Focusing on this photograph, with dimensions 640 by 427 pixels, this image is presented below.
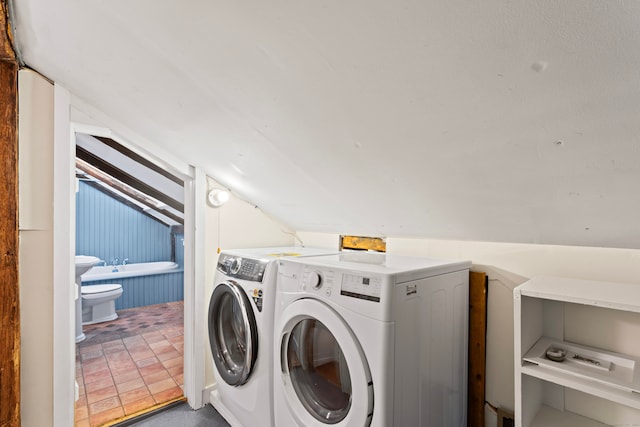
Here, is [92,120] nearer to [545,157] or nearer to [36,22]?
[36,22]

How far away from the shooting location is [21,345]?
1.62 m

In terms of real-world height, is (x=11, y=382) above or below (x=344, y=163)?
below

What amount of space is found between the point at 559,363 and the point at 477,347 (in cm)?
49

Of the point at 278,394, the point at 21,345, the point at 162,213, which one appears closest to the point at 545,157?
the point at 278,394

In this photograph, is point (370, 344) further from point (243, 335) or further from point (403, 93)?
point (243, 335)

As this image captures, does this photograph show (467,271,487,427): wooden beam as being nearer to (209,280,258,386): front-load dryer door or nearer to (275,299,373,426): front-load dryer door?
(275,299,373,426): front-load dryer door

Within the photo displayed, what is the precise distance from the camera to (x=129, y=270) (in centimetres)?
444

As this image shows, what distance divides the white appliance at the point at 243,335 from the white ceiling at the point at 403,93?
571 millimetres

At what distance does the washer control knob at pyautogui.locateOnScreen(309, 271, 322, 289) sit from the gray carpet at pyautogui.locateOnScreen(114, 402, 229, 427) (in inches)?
48.9

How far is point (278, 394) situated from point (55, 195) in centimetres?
153

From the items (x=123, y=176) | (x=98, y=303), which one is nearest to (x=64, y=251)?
(x=123, y=176)

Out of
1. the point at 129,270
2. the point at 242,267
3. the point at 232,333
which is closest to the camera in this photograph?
the point at 242,267

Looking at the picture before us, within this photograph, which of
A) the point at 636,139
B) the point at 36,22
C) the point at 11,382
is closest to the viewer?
the point at 636,139

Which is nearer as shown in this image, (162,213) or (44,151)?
(44,151)
